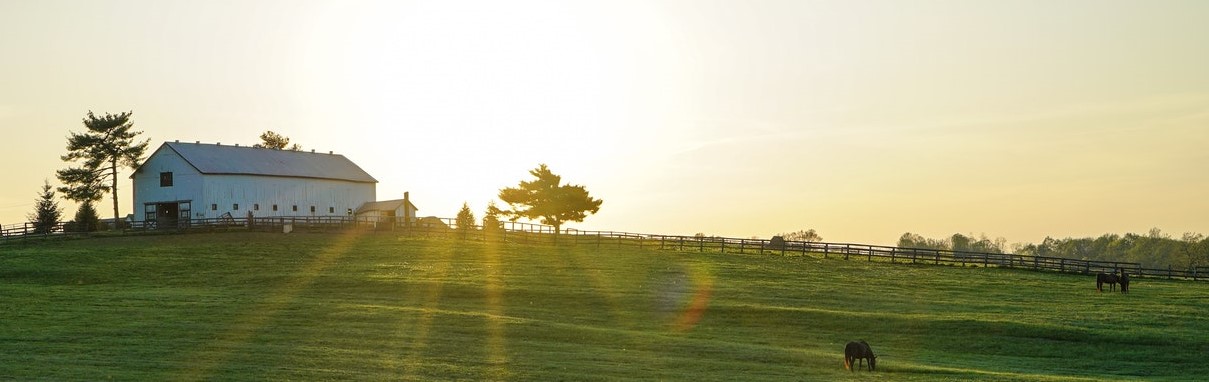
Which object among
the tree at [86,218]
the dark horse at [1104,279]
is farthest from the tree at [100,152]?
the dark horse at [1104,279]

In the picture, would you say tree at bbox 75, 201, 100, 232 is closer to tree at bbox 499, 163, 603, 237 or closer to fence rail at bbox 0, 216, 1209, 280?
fence rail at bbox 0, 216, 1209, 280

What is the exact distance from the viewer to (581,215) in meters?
121

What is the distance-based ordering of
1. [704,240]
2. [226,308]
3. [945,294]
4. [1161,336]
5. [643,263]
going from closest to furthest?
[1161,336]
[226,308]
[945,294]
[643,263]
[704,240]

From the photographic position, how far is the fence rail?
224 feet

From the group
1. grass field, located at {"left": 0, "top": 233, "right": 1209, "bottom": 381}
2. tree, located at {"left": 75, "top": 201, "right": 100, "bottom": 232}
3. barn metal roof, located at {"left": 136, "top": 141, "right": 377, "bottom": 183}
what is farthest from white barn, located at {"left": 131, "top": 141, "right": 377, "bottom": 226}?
grass field, located at {"left": 0, "top": 233, "right": 1209, "bottom": 381}

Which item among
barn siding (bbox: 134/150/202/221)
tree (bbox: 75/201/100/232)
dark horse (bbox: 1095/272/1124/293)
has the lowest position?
dark horse (bbox: 1095/272/1124/293)

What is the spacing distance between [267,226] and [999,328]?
5641cm

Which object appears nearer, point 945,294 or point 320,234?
point 945,294

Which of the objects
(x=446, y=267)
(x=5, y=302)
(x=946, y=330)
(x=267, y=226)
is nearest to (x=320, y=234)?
(x=267, y=226)

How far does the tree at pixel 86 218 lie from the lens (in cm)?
8350

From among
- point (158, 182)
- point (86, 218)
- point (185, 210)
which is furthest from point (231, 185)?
point (86, 218)

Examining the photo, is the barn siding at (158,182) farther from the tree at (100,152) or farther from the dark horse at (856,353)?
the dark horse at (856,353)

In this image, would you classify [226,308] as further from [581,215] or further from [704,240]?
[581,215]

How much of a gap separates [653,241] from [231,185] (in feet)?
108
